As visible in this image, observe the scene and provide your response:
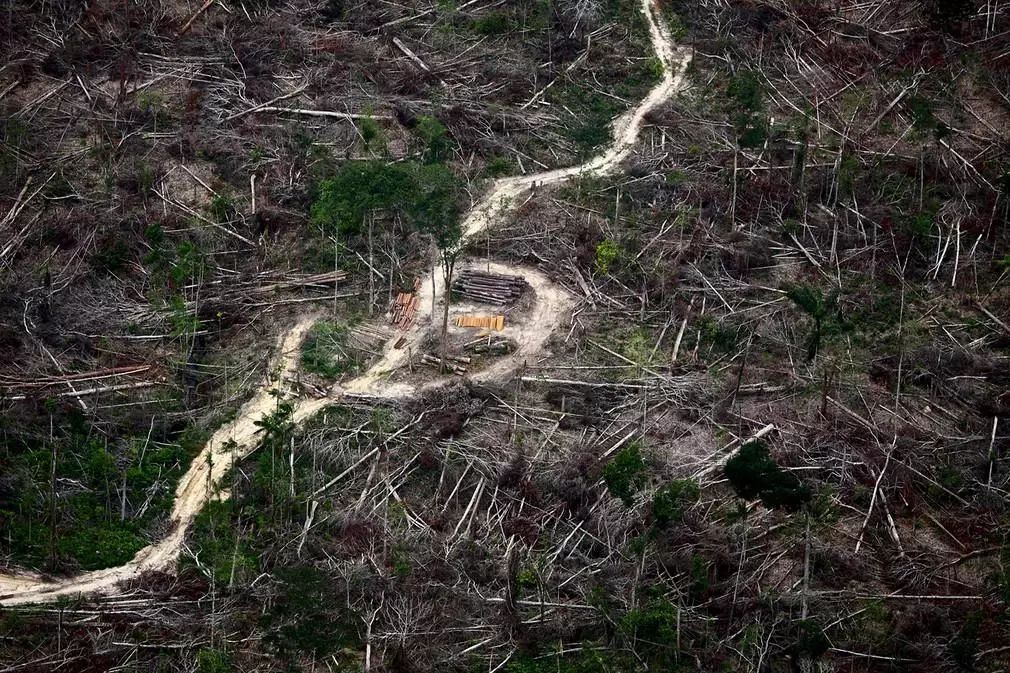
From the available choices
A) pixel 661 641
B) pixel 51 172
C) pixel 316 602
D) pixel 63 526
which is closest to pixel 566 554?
pixel 661 641

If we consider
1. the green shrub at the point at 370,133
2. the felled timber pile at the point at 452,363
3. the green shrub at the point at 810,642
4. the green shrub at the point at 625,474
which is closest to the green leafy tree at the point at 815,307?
the green shrub at the point at 625,474

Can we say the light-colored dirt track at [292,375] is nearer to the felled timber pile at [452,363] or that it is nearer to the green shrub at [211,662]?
the felled timber pile at [452,363]

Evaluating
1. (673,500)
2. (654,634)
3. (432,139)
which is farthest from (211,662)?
(432,139)

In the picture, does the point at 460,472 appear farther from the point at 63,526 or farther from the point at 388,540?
the point at 63,526

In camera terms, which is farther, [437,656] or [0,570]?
[0,570]

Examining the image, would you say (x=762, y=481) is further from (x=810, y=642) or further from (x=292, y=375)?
(x=292, y=375)
